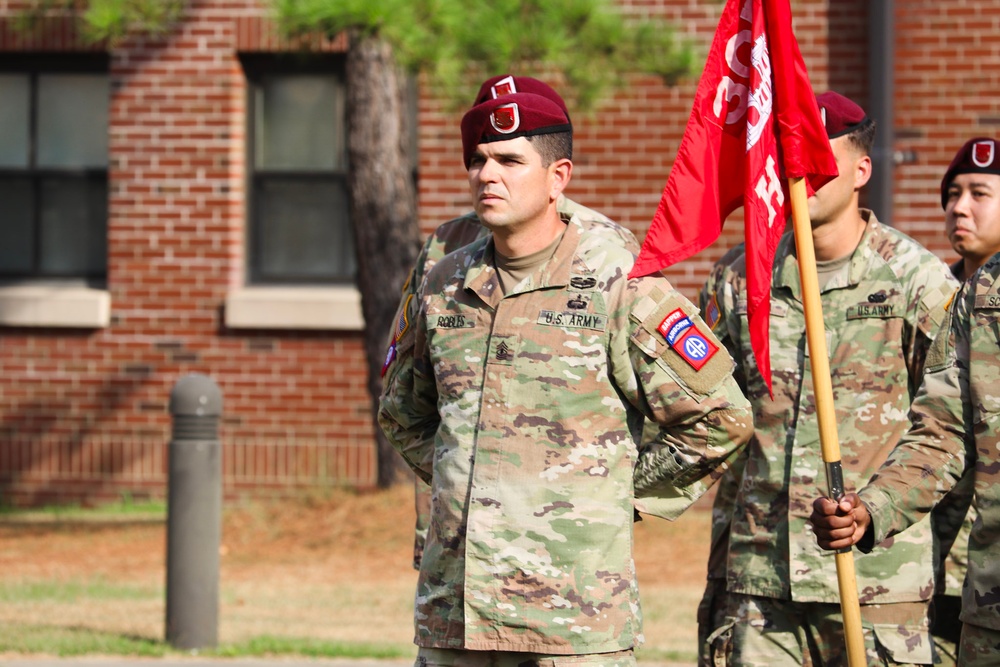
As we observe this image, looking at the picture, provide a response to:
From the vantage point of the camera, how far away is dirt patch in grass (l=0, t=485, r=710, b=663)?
320 inches

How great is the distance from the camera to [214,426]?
7.67 m

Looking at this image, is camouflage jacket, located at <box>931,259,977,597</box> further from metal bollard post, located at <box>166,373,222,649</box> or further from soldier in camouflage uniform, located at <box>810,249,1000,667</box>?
metal bollard post, located at <box>166,373,222,649</box>

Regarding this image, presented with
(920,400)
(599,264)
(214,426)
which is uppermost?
(599,264)

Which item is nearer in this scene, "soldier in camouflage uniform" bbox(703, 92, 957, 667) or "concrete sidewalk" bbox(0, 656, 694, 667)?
"soldier in camouflage uniform" bbox(703, 92, 957, 667)

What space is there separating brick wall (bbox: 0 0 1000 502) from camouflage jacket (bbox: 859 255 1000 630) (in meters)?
7.81

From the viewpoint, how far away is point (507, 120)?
156 inches

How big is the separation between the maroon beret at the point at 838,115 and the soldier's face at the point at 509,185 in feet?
3.96

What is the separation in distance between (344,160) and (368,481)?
8.59 ft

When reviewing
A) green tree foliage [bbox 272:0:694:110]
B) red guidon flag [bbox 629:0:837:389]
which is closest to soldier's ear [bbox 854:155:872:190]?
red guidon flag [bbox 629:0:837:389]

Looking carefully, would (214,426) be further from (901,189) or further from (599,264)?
(901,189)

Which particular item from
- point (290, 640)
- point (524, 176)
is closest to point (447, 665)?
point (524, 176)

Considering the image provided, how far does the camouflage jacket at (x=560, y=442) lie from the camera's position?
3.76 meters

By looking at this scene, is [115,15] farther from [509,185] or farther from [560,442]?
[560,442]

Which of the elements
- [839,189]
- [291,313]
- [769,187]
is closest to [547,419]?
[769,187]
